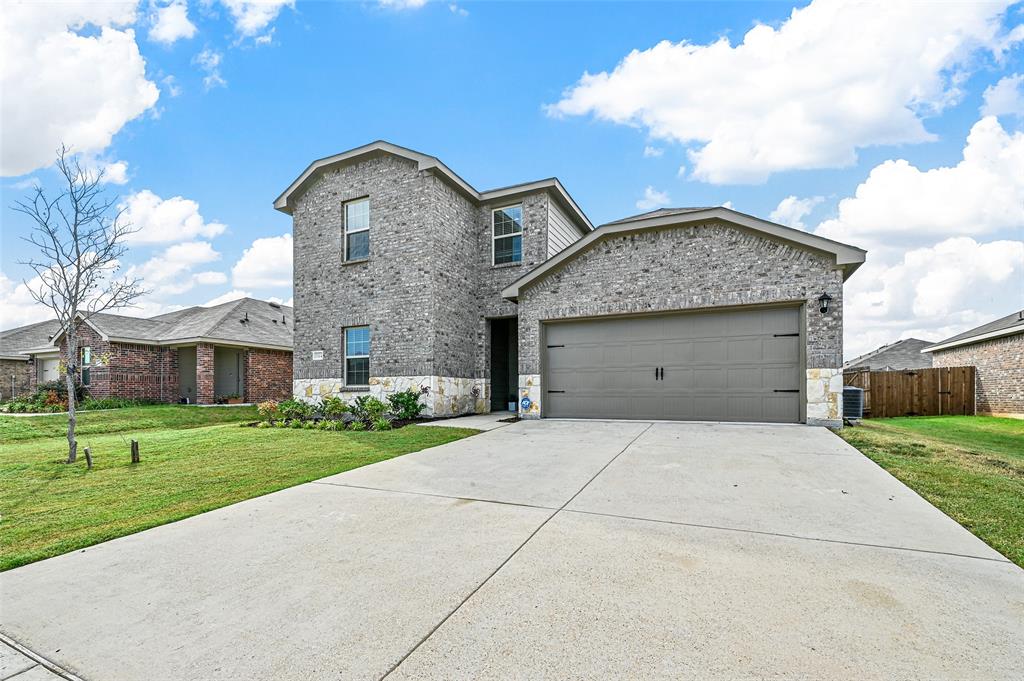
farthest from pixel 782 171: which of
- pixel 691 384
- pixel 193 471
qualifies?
pixel 193 471

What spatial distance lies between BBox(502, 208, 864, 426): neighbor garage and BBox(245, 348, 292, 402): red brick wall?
43.5 feet

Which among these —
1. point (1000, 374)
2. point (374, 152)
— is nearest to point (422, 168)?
point (374, 152)

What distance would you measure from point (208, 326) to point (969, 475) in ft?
71.8

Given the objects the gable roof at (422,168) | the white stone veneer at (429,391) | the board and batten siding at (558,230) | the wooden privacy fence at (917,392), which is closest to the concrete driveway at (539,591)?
the white stone veneer at (429,391)

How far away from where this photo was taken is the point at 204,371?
58.6ft

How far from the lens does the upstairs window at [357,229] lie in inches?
517

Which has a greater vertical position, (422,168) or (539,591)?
(422,168)

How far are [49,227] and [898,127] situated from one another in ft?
52.2

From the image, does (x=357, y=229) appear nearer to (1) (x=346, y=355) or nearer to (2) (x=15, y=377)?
(1) (x=346, y=355)

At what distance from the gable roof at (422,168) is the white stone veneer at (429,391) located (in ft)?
17.8

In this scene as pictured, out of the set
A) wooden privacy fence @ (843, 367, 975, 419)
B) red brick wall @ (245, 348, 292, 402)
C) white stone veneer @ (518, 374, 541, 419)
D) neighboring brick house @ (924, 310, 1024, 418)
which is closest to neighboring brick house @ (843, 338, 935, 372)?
neighboring brick house @ (924, 310, 1024, 418)

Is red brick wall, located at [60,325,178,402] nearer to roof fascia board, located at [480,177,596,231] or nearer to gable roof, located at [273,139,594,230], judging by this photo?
gable roof, located at [273,139,594,230]

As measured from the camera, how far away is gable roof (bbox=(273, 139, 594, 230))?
12.1 meters

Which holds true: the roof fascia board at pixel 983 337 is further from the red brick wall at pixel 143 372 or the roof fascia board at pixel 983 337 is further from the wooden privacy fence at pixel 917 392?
the red brick wall at pixel 143 372
